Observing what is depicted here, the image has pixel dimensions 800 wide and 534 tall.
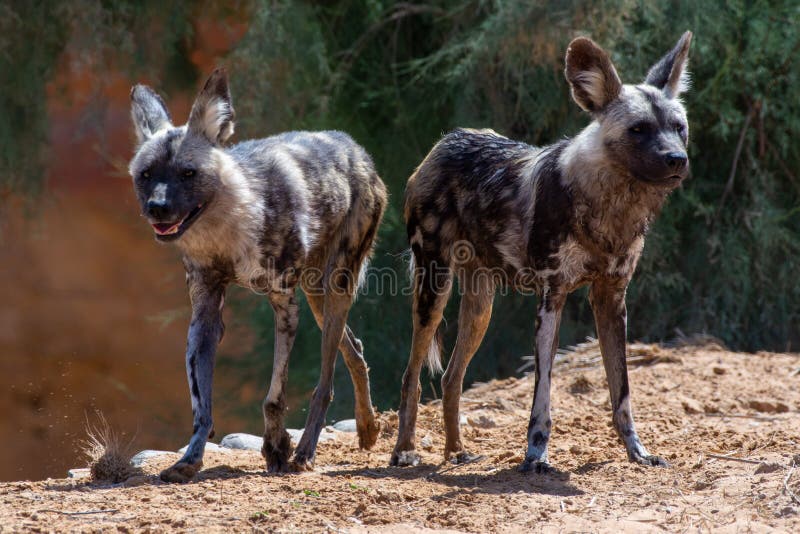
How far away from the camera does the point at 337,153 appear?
569cm

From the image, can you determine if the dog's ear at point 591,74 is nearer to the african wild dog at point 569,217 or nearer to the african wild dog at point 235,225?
the african wild dog at point 569,217

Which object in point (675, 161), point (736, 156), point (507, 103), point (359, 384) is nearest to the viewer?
point (675, 161)

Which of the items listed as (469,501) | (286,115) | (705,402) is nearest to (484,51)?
(286,115)

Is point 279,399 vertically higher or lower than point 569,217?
lower

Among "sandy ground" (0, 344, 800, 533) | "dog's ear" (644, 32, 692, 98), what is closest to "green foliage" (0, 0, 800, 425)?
"sandy ground" (0, 344, 800, 533)

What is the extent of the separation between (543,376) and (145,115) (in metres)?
2.34

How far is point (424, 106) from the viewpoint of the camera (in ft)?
30.3

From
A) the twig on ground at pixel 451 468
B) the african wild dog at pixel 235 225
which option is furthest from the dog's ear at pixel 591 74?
the twig on ground at pixel 451 468

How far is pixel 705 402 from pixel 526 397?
3.89 feet

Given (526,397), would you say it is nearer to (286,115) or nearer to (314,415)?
(314,415)

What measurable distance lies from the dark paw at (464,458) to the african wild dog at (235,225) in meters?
0.71

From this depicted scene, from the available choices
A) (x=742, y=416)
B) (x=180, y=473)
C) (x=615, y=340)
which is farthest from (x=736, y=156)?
(x=180, y=473)

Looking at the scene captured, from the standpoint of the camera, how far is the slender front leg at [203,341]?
4.75 metres

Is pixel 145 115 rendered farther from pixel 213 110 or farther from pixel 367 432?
pixel 367 432
